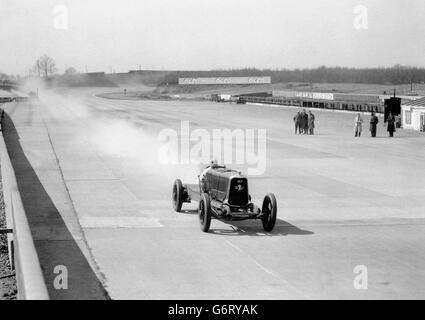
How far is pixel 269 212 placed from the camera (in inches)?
534

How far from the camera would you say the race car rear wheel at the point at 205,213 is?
1316 cm

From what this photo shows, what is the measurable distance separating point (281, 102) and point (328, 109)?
1421 centimetres

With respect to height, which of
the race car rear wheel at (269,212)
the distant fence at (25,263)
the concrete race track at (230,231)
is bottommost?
the concrete race track at (230,231)

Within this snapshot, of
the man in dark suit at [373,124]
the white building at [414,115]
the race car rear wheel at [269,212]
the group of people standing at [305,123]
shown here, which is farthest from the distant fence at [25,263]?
the white building at [414,115]

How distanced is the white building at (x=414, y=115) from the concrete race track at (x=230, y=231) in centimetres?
1760

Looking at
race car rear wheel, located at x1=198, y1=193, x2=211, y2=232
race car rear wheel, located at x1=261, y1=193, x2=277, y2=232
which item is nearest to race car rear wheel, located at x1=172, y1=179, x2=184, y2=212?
race car rear wheel, located at x1=198, y1=193, x2=211, y2=232

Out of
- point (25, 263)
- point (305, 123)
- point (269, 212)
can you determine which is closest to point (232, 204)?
point (269, 212)

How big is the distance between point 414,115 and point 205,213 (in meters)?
35.1

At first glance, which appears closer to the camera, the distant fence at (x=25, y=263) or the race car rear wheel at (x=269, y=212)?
Answer: the distant fence at (x=25, y=263)

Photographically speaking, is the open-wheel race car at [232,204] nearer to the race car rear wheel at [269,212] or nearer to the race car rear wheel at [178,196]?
the race car rear wheel at [269,212]

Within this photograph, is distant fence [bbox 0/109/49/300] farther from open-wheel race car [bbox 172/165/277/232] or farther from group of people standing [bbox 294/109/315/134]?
group of people standing [bbox 294/109/315/134]

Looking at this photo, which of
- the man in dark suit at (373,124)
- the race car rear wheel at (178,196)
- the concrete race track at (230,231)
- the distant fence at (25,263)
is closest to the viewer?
the distant fence at (25,263)

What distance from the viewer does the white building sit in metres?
44.2

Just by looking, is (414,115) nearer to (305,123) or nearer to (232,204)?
(305,123)
